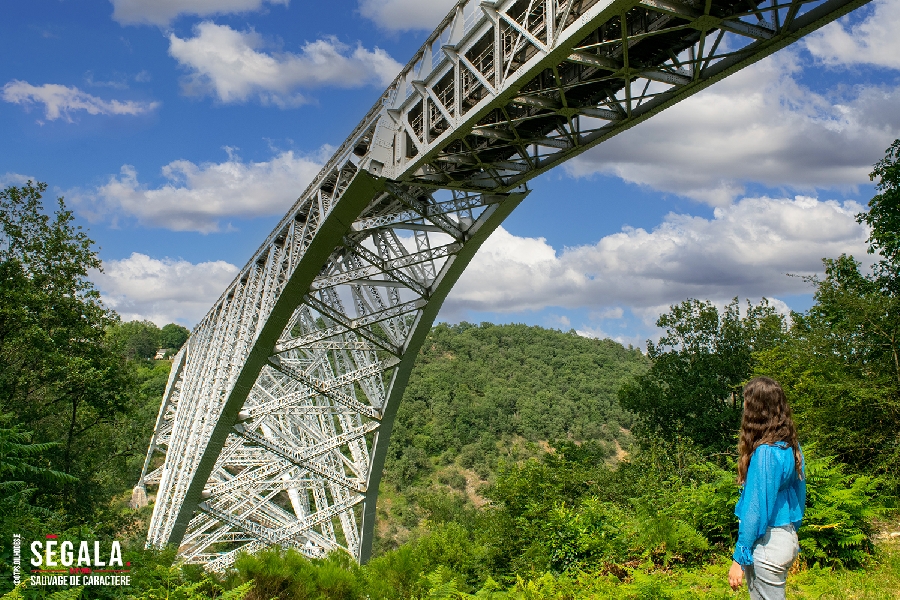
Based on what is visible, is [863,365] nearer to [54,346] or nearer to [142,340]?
[54,346]

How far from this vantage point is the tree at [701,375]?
95.7 feet

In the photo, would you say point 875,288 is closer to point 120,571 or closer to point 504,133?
point 504,133

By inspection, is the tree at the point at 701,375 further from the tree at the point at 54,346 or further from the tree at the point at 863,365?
the tree at the point at 54,346

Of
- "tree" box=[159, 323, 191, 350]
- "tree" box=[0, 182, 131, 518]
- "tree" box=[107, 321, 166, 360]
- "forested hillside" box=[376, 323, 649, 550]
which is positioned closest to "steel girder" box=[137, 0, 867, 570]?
"tree" box=[0, 182, 131, 518]

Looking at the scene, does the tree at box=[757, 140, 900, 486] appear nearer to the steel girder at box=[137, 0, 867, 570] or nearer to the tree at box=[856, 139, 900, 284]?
the tree at box=[856, 139, 900, 284]

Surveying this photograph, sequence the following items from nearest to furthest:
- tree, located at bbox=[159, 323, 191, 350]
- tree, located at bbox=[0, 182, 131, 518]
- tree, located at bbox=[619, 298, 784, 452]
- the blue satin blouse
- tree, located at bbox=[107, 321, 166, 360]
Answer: the blue satin blouse, tree, located at bbox=[0, 182, 131, 518], tree, located at bbox=[619, 298, 784, 452], tree, located at bbox=[107, 321, 166, 360], tree, located at bbox=[159, 323, 191, 350]

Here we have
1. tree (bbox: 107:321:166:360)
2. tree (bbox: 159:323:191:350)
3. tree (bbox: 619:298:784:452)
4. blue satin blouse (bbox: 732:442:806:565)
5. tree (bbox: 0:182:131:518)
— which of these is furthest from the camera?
tree (bbox: 159:323:191:350)

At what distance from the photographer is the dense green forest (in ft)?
21.1

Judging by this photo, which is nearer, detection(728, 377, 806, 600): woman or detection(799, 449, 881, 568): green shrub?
detection(728, 377, 806, 600): woman

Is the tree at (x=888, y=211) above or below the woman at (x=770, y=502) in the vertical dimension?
above

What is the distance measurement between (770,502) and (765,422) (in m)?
0.44

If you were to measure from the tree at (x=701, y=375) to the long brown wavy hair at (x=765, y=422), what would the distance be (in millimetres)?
26168

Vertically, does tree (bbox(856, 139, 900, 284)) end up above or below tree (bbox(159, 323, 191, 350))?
below

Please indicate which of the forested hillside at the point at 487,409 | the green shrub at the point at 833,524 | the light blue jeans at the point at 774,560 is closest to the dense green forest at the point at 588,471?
the green shrub at the point at 833,524
